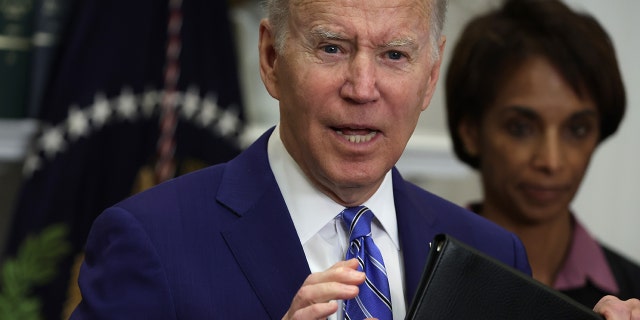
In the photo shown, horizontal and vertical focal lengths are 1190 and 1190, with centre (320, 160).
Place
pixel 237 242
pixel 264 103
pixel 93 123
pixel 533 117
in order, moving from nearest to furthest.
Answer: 1. pixel 237 242
2. pixel 533 117
3. pixel 93 123
4. pixel 264 103

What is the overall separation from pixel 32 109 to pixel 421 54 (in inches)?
73.5

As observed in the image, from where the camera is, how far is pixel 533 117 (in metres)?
2.54

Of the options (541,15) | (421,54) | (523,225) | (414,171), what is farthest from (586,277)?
(414,171)

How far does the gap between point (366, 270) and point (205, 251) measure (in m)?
0.24

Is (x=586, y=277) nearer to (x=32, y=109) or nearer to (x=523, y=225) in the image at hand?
(x=523, y=225)

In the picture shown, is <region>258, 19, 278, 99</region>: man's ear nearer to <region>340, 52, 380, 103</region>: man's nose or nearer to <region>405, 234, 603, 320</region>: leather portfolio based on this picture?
<region>340, 52, 380, 103</region>: man's nose

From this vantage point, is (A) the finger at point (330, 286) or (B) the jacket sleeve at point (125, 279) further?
(B) the jacket sleeve at point (125, 279)

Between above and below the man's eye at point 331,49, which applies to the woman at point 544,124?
below

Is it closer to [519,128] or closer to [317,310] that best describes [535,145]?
[519,128]

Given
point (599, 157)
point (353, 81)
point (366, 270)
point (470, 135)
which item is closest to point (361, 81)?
point (353, 81)

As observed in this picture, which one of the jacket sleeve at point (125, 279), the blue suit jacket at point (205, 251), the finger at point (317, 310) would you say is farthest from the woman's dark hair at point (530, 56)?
the finger at point (317, 310)

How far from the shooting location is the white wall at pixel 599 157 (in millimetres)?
4055

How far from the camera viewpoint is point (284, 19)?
1761mm

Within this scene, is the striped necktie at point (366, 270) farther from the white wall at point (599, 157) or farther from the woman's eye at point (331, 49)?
the white wall at point (599, 157)
